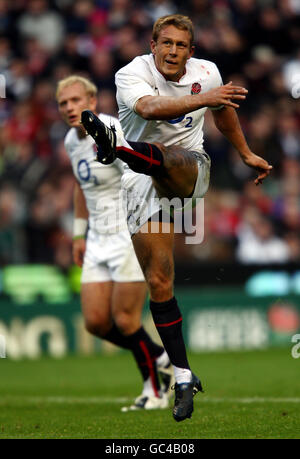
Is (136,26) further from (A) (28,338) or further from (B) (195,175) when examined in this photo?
(B) (195,175)

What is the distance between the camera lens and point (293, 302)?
12.3m

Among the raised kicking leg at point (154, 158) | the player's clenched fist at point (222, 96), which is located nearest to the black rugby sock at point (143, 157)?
the raised kicking leg at point (154, 158)

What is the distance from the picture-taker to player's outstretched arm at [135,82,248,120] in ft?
17.6

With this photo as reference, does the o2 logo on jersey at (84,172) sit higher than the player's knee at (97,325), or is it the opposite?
the o2 logo on jersey at (84,172)

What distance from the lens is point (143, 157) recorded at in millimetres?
5648

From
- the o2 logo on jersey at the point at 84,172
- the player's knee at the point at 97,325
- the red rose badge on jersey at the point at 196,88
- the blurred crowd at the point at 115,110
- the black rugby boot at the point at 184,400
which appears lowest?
the black rugby boot at the point at 184,400

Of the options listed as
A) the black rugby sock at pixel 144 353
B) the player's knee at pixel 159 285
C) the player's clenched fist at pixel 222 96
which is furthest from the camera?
the black rugby sock at pixel 144 353

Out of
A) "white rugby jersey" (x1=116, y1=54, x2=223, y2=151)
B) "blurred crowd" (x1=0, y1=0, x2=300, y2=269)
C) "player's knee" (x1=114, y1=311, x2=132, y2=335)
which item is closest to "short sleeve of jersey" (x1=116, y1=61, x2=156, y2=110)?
"white rugby jersey" (x1=116, y1=54, x2=223, y2=151)

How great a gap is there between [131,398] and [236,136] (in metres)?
3.09

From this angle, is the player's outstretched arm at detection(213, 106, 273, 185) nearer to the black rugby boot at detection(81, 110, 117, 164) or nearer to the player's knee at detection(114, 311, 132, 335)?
the black rugby boot at detection(81, 110, 117, 164)

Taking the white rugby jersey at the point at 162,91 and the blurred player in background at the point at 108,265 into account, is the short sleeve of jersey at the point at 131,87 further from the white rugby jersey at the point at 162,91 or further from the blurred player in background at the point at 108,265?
the blurred player in background at the point at 108,265

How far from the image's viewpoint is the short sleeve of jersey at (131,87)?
18.8ft

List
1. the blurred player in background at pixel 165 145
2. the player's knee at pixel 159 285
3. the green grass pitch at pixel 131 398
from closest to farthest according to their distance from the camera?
the blurred player in background at pixel 165 145 → the player's knee at pixel 159 285 → the green grass pitch at pixel 131 398
